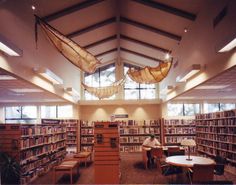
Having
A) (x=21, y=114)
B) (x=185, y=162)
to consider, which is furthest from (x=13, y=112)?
(x=185, y=162)

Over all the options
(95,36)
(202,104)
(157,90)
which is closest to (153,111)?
(157,90)

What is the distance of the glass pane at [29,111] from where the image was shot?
15.7 meters

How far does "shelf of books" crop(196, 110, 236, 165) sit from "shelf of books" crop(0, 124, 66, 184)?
6.32 meters

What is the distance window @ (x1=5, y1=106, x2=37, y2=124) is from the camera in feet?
51.4

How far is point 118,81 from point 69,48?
4.96 metres

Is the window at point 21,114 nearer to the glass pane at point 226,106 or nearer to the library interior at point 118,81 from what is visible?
the library interior at point 118,81

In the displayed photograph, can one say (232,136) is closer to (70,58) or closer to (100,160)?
(100,160)

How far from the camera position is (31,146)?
26.7ft

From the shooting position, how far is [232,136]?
878cm

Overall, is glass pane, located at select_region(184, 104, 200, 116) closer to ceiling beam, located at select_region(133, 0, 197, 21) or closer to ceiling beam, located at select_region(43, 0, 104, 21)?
ceiling beam, located at select_region(133, 0, 197, 21)

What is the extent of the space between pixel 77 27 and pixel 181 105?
28.0 feet

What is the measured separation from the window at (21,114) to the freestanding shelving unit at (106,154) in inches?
375

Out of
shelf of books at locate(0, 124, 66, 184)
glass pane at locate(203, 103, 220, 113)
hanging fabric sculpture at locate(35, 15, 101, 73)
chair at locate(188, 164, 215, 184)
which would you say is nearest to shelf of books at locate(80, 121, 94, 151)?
shelf of books at locate(0, 124, 66, 184)

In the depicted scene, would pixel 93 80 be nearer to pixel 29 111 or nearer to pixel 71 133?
pixel 71 133
